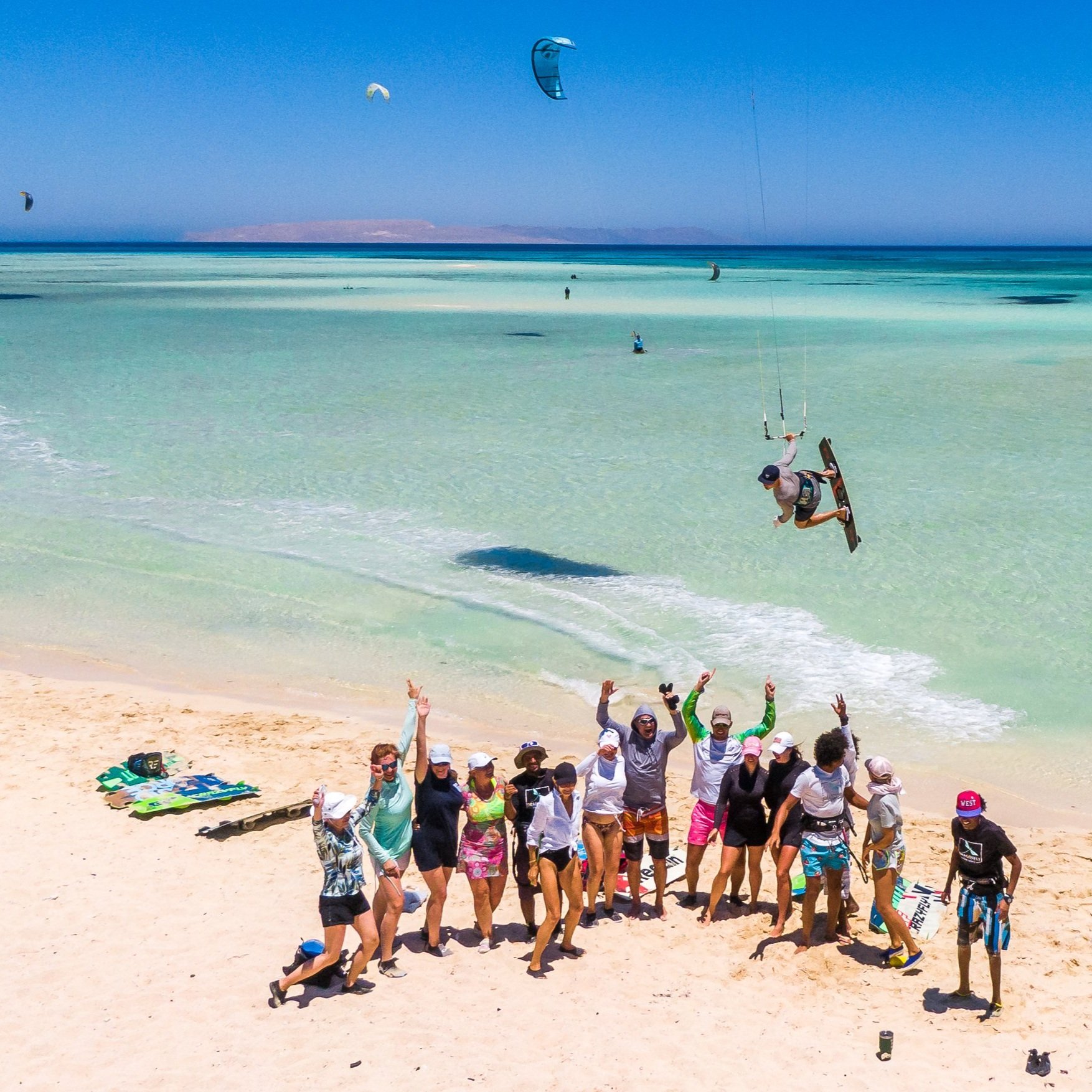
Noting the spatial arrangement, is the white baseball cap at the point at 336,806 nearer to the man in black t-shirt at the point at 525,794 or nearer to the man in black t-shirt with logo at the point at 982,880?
the man in black t-shirt at the point at 525,794

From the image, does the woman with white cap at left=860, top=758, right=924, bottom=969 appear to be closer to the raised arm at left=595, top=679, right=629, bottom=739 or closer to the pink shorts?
the pink shorts

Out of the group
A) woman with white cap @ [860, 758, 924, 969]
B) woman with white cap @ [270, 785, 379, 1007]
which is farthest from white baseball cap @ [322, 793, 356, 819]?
woman with white cap @ [860, 758, 924, 969]

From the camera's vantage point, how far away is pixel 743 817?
679 cm

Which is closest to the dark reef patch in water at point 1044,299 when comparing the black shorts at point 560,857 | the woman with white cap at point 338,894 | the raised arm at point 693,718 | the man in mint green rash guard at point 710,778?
the raised arm at point 693,718

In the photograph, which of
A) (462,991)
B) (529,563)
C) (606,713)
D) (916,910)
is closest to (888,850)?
(916,910)

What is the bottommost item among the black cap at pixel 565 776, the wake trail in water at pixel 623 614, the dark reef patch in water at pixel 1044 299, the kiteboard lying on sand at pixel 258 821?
the kiteboard lying on sand at pixel 258 821

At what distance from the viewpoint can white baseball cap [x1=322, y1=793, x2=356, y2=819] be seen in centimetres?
584

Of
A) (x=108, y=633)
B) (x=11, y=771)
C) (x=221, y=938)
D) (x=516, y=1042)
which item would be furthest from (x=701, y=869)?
(x=108, y=633)

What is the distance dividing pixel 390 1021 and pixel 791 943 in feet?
7.83

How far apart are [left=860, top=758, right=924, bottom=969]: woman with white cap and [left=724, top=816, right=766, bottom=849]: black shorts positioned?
62cm

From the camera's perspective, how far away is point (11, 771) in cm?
893

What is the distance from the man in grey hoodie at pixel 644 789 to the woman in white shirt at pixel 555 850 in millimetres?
600

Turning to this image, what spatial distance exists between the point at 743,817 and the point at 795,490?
10.9 feet

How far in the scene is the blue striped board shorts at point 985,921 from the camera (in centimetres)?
584
